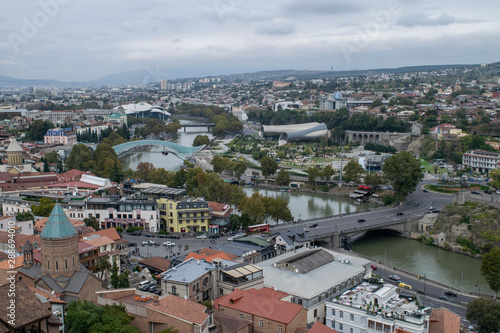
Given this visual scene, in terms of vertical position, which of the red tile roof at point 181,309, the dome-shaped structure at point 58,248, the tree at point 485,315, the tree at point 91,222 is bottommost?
the tree at point 485,315

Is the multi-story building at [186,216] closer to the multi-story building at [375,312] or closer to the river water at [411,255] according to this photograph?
the river water at [411,255]

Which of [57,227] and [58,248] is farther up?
[57,227]

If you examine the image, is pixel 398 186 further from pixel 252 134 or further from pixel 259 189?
pixel 252 134

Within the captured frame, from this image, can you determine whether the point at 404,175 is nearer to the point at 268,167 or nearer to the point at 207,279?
the point at 268,167

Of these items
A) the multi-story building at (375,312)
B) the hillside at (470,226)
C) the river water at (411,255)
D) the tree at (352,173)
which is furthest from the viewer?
the tree at (352,173)

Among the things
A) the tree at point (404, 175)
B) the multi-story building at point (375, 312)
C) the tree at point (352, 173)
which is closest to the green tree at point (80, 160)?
the tree at point (352, 173)

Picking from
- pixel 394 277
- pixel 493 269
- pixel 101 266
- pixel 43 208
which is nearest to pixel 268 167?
pixel 43 208
